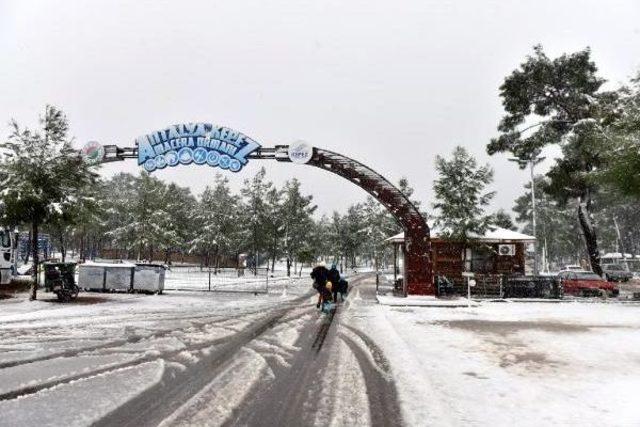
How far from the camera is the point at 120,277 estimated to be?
76.9 ft

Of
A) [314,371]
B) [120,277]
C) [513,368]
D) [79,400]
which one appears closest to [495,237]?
[120,277]

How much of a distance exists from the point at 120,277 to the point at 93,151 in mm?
6355

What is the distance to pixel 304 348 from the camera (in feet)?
31.2

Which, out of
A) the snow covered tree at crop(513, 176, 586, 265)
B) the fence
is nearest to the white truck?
the fence

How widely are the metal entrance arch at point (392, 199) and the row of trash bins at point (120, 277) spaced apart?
18.0ft

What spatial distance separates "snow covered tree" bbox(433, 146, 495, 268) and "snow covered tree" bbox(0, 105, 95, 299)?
18.7 meters

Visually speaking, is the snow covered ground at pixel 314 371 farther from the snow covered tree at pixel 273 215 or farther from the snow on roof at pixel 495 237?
the snow covered tree at pixel 273 215

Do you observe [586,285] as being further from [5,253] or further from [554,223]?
[554,223]

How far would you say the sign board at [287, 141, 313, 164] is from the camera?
2133 centimetres

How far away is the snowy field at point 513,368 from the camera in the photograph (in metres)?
5.33

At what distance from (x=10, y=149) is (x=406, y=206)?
16.6 m

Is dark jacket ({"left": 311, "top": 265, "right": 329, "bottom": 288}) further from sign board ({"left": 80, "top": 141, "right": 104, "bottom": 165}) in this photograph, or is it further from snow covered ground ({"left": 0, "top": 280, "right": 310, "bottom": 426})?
sign board ({"left": 80, "top": 141, "right": 104, "bottom": 165})

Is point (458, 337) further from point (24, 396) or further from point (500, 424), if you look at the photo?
point (24, 396)

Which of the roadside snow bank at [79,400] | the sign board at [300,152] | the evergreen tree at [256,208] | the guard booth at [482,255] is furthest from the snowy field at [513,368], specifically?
the evergreen tree at [256,208]
